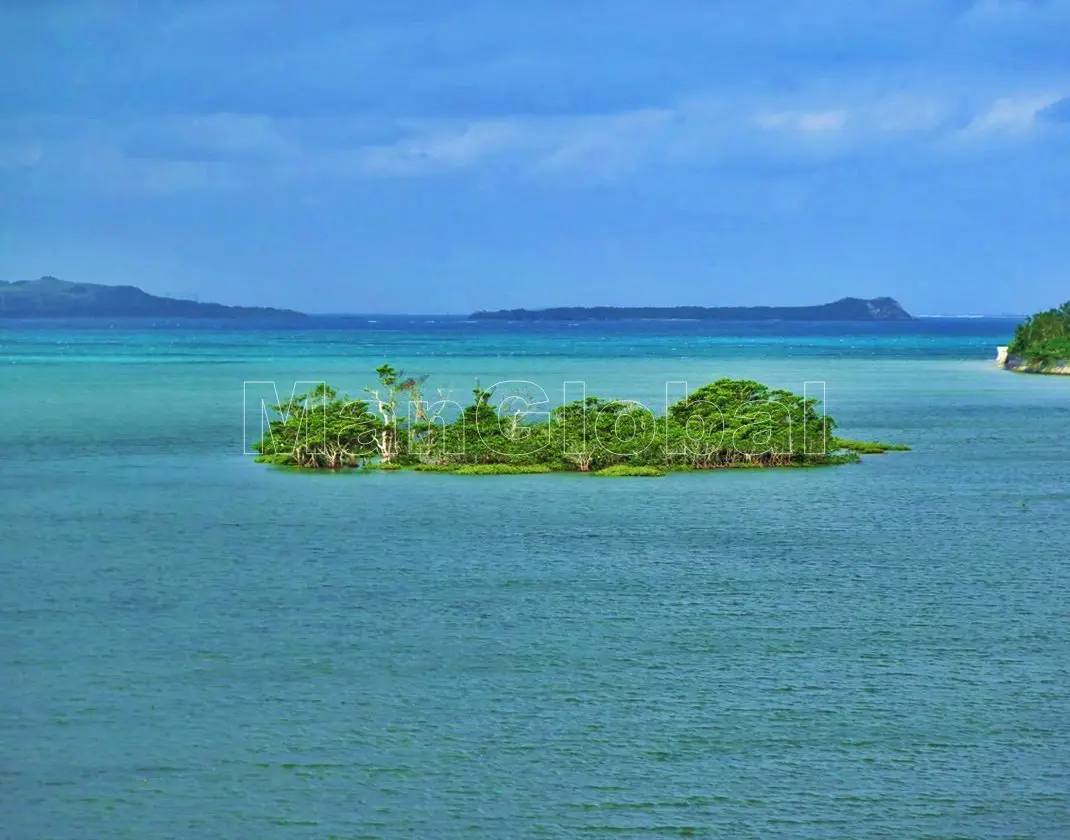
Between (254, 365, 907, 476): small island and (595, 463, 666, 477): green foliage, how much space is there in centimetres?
2

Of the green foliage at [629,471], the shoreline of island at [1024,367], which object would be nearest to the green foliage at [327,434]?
the green foliage at [629,471]

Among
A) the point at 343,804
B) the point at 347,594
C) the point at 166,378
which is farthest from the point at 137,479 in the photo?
the point at 166,378

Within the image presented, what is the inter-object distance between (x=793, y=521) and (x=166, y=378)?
59.8 meters

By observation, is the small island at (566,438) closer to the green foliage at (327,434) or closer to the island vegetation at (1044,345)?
the green foliage at (327,434)

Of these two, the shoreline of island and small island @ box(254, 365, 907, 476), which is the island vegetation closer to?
the shoreline of island

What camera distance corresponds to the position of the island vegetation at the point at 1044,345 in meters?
88.6

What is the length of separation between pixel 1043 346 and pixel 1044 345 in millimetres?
80

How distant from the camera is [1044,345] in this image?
9025 cm

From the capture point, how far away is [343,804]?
1551 centimetres

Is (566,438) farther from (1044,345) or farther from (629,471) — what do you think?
(1044,345)

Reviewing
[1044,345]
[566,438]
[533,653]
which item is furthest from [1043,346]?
[533,653]

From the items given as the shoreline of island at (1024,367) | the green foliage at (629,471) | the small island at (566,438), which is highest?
the shoreline of island at (1024,367)

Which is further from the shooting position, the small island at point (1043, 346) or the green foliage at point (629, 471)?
the small island at point (1043, 346)

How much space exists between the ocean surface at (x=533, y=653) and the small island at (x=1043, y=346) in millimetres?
50788
